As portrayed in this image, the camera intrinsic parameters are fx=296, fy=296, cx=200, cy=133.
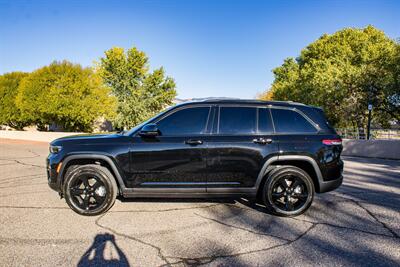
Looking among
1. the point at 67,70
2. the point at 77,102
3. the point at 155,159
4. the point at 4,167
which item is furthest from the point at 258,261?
the point at 67,70

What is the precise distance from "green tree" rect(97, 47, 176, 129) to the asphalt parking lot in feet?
120

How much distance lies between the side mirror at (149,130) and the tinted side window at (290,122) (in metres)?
1.91

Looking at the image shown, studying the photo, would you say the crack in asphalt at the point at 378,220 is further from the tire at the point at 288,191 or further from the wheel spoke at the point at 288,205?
the wheel spoke at the point at 288,205

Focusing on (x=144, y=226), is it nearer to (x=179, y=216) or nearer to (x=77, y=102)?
(x=179, y=216)

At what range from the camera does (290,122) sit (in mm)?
4789

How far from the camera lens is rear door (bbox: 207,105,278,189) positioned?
14.9ft

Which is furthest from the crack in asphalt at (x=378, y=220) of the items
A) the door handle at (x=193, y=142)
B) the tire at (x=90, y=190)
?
the tire at (x=90, y=190)

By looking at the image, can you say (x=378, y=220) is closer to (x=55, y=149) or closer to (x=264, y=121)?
(x=264, y=121)

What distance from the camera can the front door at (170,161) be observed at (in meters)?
4.54

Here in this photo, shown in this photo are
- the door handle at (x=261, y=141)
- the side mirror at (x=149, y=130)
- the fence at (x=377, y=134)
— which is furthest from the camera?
Result: the fence at (x=377, y=134)

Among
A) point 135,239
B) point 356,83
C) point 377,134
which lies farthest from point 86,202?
point 356,83

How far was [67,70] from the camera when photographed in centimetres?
3575

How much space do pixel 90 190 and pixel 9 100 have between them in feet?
154

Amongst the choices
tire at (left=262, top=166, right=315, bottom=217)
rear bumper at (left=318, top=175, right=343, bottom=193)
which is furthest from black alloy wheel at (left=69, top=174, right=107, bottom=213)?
rear bumper at (left=318, top=175, right=343, bottom=193)
